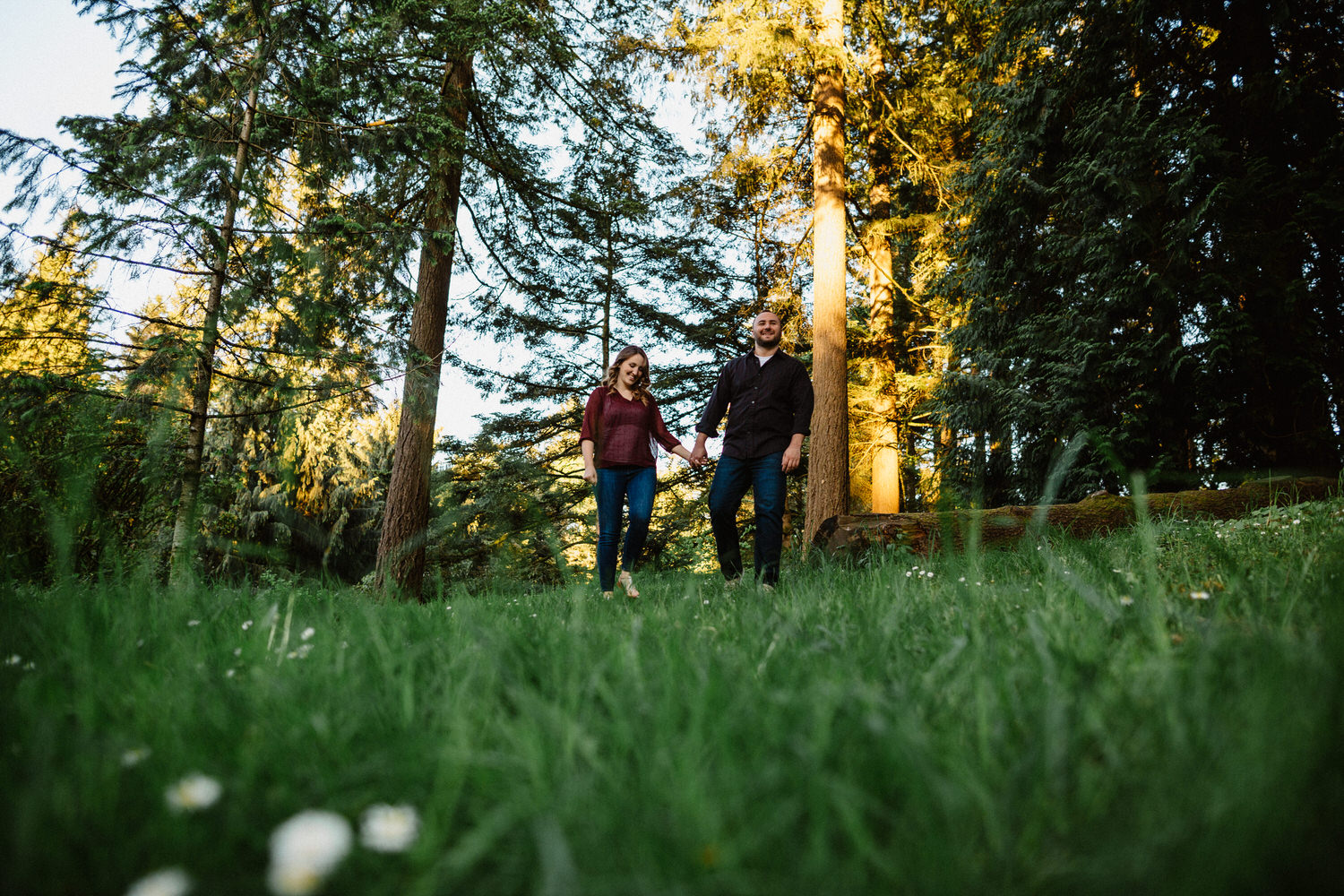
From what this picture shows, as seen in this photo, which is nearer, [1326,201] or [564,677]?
[564,677]

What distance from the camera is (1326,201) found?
6.72 m

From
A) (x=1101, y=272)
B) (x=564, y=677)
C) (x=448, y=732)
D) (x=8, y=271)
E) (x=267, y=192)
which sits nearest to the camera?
(x=448, y=732)

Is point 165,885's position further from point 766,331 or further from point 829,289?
point 829,289

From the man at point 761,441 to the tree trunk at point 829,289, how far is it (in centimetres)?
460

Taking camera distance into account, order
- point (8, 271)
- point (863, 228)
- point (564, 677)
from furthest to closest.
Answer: point (863, 228) < point (8, 271) < point (564, 677)

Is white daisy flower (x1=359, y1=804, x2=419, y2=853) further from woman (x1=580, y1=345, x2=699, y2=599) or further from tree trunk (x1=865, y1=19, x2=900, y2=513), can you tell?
tree trunk (x1=865, y1=19, x2=900, y2=513)

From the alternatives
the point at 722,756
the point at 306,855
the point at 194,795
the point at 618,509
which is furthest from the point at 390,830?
the point at 618,509

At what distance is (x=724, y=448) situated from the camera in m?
5.05

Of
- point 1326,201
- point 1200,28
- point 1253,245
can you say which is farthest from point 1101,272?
point 1200,28

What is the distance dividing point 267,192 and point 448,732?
24.1 feet

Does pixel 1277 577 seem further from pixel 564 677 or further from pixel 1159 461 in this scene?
pixel 1159 461

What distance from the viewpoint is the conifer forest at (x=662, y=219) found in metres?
6.20

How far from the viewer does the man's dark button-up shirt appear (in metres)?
4.86

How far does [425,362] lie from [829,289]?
6.13 meters
